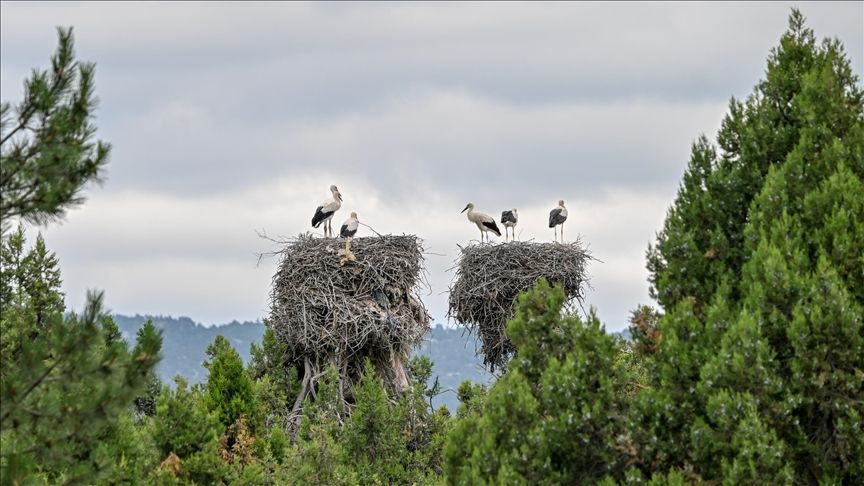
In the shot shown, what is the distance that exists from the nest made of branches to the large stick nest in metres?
0.99

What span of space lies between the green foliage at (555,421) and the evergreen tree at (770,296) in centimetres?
40

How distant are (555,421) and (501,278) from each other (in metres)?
11.9

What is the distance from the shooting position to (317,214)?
26641 mm

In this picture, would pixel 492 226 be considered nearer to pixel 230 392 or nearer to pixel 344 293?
pixel 344 293

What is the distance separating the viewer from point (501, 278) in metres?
24.3

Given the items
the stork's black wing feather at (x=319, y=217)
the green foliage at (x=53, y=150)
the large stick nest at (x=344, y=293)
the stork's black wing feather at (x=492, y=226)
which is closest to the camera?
the green foliage at (x=53, y=150)

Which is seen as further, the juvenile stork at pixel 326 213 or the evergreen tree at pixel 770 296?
the juvenile stork at pixel 326 213

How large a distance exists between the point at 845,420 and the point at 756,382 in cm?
78

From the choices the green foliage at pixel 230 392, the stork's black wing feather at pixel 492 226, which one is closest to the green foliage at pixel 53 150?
the green foliage at pixel 230 392

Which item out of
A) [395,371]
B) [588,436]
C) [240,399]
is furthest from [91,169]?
[395,371]

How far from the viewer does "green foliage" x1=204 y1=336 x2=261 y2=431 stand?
75.7 ft

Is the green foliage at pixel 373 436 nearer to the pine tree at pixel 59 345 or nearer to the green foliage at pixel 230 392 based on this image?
the green foliage at pixel 230 392

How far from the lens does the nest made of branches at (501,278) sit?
79.6ft

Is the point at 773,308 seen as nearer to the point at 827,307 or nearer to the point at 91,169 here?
the point at 827,307
